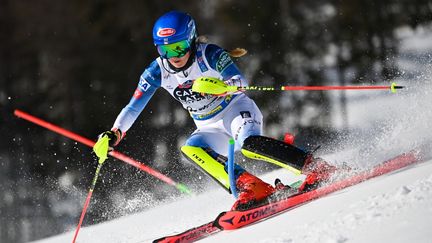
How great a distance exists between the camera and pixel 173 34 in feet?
15.4

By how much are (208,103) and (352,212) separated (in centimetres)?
203

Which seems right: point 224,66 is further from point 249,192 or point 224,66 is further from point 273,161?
point 249,192

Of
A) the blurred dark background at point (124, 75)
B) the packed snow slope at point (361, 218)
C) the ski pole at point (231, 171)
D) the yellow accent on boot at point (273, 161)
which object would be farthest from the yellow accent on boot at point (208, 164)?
the blurred dark background at point (124, 75)

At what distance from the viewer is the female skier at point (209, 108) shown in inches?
179

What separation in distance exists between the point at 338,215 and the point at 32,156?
15.1 metres

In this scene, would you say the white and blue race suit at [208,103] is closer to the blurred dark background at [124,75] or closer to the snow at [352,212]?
the snow at [352,212]

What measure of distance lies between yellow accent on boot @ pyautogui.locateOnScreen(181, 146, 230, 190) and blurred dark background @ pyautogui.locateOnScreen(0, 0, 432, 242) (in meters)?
7.37

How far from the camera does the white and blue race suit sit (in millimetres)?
4871

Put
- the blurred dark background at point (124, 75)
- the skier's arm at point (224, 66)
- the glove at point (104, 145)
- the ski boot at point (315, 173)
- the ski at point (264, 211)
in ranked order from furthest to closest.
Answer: the blurred dark background at point (124, 75) → the glove at point (104, 145) → the skier's arm at point (224, 66) → the ski boot at point (315, 173) → the ski at point (264, 211)

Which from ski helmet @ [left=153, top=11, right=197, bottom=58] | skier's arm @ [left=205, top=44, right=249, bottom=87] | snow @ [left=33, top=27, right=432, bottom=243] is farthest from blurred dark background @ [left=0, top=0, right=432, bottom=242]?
ski helmet @ [left=153, top=11, right=197, bottom=58]

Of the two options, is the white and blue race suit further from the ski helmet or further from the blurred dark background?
the blurred dark background

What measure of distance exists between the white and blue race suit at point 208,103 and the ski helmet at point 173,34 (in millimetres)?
181

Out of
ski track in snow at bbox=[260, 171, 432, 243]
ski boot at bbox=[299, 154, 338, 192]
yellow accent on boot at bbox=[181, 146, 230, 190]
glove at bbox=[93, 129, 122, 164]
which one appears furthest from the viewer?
glove at bbox=[93, 129, 122, 164]

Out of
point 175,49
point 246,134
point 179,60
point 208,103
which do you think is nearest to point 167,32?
point 175,49
